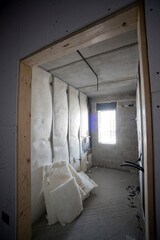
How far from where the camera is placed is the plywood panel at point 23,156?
95 centimetres

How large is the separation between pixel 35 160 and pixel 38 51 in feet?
5.26

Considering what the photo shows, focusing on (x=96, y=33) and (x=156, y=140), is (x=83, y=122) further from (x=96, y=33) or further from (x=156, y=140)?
(x=156, y=140)

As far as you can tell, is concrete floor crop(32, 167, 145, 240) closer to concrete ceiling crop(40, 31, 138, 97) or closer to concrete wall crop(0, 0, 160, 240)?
concrete wall crop(0, 0, 160, 240)

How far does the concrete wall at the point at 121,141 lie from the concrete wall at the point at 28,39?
339 centimetres

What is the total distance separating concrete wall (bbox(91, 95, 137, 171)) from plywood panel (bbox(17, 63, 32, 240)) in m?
3.31

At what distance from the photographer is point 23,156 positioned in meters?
0.99

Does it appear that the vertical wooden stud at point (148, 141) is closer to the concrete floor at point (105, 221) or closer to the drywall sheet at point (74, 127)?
the concrete floor at point (105, 221)

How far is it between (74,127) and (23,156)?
2.04 m

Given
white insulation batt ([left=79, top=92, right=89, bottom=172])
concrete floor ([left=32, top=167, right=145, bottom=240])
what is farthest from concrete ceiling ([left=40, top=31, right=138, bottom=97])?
concrete floor ([left=32, top=167, right=145, bottom=240])

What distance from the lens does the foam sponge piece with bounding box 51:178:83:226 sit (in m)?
1.68

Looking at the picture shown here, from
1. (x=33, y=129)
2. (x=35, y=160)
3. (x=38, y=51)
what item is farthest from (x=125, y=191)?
(x=38, y=51)

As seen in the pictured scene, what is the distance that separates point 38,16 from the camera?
884 millimetres

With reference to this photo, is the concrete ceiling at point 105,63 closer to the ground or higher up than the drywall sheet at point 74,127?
higher up

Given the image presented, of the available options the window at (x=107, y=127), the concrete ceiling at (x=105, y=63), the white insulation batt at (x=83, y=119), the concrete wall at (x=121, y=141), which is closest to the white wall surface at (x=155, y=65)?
the concrete ceiling at (x=105, y=63)
